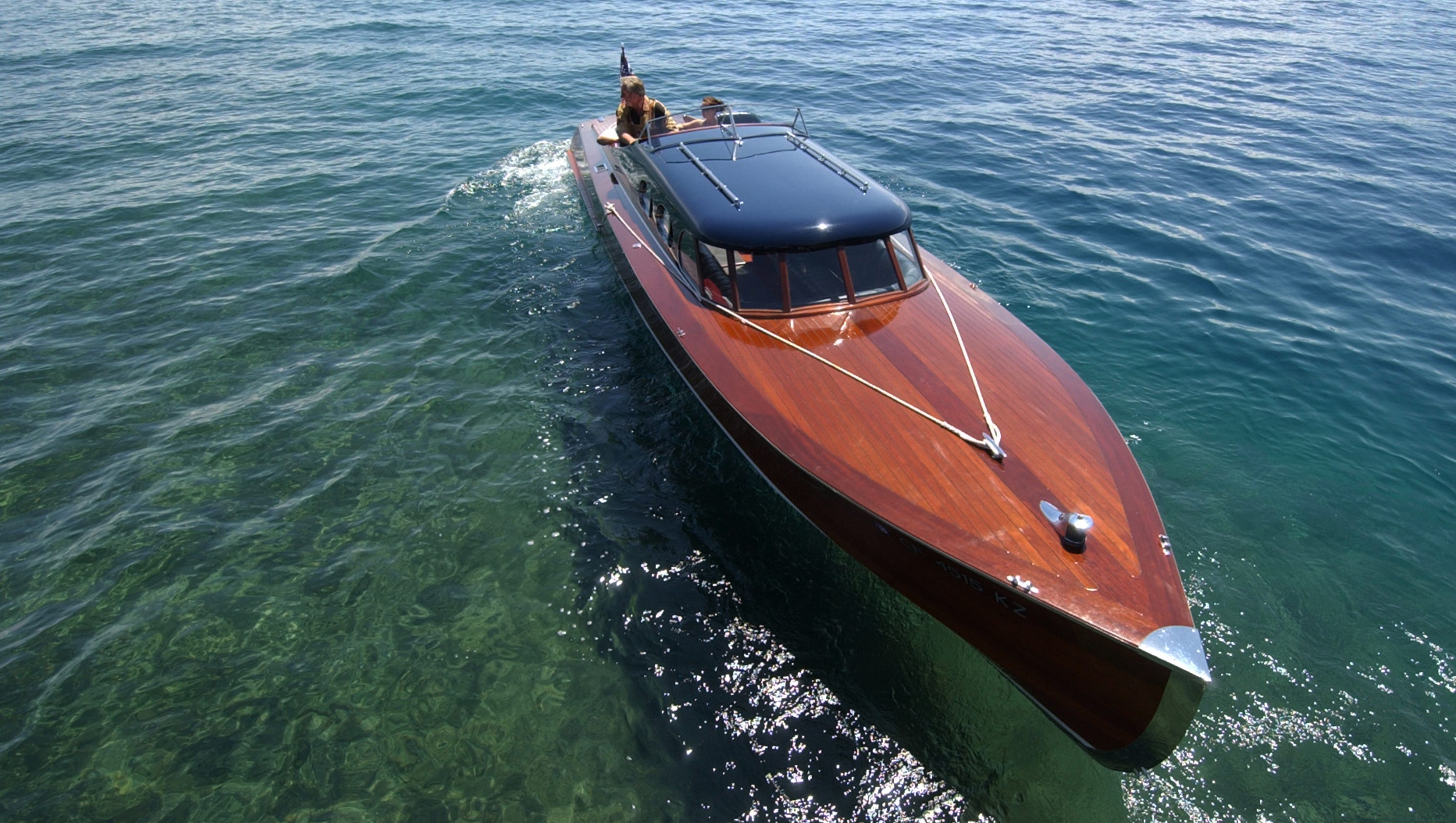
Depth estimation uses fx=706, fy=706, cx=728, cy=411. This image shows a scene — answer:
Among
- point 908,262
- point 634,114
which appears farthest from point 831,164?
point 634,114

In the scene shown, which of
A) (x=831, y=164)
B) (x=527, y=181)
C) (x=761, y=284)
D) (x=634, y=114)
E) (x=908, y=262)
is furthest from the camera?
(x=527, y=181)

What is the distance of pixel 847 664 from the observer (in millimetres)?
6125

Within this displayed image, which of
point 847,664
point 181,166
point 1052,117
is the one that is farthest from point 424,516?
point 1052,117

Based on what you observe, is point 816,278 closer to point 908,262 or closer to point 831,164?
point 908,262

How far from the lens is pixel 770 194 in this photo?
8195 mm

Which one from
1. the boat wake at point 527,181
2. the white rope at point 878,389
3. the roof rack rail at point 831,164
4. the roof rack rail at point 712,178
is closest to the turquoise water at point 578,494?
the boat wake at point 527,181

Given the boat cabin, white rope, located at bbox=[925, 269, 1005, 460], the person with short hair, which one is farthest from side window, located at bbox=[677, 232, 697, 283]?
the person with short hair

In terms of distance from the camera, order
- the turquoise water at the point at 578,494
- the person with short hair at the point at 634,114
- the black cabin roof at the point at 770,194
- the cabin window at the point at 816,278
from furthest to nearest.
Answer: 1. the person with short hair at the point at 634,114
2. the cabin window at the point at 816,278
3. the black cabin roof at the point at 770,194
4. the turquoise water at the point at 578,494

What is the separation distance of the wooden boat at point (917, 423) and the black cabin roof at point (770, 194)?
0.03 m

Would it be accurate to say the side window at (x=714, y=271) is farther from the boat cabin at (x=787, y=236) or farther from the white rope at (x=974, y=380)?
the white rope at (x=974, y=380)

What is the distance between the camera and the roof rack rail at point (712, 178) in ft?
26.6

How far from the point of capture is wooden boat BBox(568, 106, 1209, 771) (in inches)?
190

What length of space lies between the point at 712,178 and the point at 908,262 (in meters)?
2.59

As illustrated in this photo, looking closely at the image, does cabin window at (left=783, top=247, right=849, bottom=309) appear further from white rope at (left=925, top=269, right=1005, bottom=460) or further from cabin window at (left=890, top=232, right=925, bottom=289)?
white rope at (left=925, top=269, right=1005, bottom=460)
